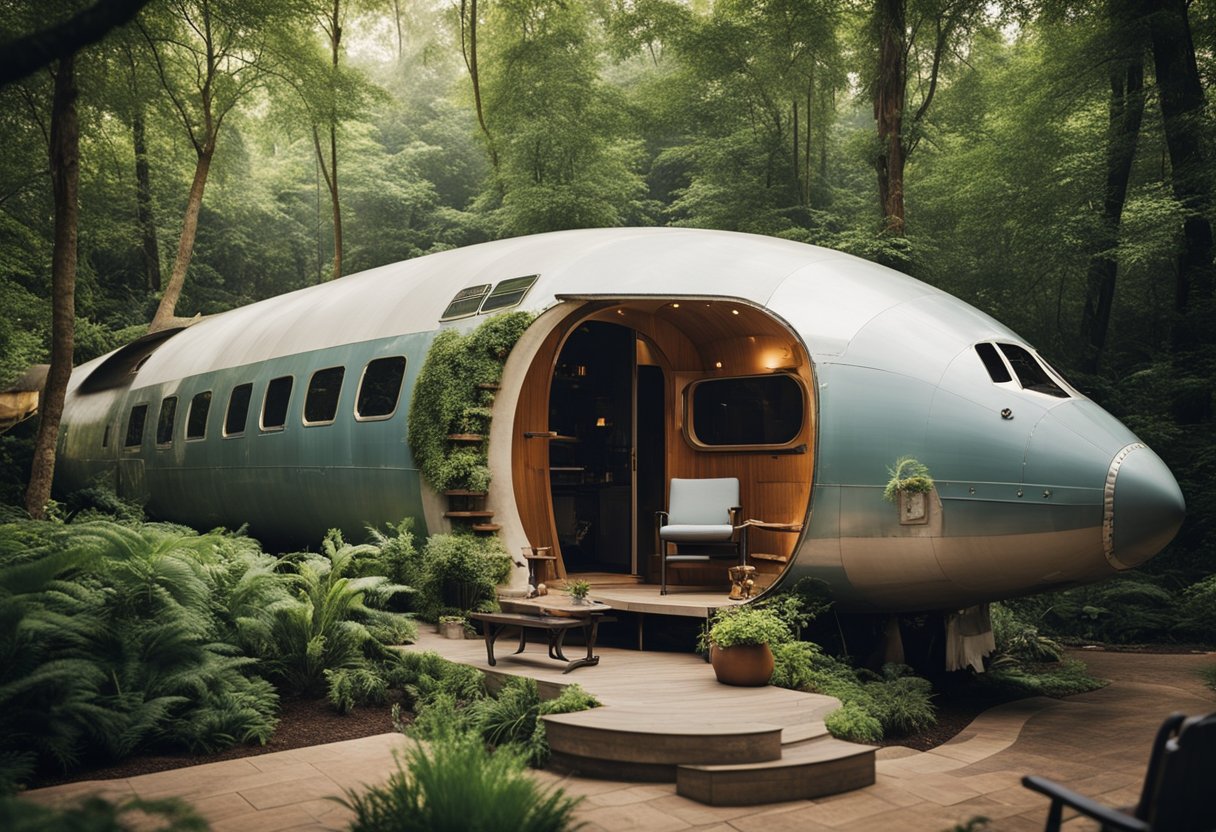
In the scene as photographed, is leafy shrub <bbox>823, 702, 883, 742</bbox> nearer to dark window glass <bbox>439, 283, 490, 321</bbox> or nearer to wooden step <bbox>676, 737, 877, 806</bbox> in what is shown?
wooden step <bbox>676, 737, 877, 806</bbox>

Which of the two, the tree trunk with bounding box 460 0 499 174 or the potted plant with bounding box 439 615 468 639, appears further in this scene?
the tree trunk with bounding box 460 0 499 174

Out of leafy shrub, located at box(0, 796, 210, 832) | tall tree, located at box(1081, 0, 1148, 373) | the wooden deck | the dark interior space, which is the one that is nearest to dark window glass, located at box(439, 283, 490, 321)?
the dark interior space

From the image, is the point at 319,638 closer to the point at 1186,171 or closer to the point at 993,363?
the point at 993,363

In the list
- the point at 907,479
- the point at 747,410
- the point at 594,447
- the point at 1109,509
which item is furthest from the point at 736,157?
the point at 1109,509

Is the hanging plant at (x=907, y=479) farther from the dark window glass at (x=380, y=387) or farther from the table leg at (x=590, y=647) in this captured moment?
the dark window glass at (x=380, y=387)

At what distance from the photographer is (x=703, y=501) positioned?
10.1 metres

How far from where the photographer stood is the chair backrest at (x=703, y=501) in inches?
392

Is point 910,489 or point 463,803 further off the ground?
point 910,489

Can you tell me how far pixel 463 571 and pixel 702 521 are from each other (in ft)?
8.55

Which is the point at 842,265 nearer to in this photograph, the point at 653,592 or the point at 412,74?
the point at 653,592

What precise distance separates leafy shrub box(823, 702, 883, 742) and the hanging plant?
5.93ft

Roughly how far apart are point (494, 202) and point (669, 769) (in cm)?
2771

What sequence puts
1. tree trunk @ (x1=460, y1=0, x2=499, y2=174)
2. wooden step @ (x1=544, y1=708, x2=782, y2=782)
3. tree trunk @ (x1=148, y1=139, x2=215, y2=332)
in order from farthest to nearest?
tree trunk @ (x1=460, y1=0, x2=499, y2=174), tree trunk @ (x1=148, y1=139, x2=215, y2=332), wooden step @ (x1=544, y1=708, x2=782, y2=782)

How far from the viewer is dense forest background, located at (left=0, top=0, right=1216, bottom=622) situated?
16.0 meters
